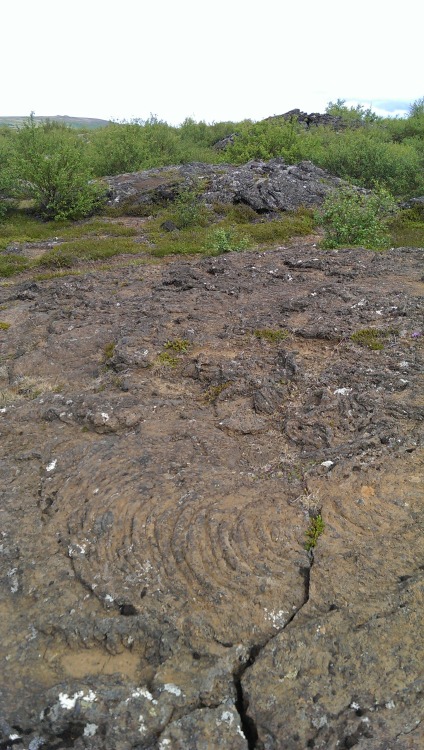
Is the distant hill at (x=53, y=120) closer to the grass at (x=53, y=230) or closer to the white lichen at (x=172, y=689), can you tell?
the grass at (x=53, y=230)

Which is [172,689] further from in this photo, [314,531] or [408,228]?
[408,228]

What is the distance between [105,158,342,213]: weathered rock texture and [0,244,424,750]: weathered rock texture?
19190 mm

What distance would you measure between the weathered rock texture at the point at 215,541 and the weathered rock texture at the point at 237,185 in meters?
Answer: 19.2

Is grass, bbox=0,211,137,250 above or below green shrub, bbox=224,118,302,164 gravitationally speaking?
below

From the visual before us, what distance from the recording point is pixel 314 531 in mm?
4539

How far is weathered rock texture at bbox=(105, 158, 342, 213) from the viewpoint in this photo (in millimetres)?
26156

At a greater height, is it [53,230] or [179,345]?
[53,230]

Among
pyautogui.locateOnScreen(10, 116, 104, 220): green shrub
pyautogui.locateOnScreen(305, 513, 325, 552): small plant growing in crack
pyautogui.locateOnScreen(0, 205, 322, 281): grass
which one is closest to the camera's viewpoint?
pyautogui.locateOnScreen(305, 513, 325, 552): small plant growing in crack

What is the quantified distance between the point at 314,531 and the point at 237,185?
25.5 meters

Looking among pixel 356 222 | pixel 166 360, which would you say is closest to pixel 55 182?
pixel 356 222

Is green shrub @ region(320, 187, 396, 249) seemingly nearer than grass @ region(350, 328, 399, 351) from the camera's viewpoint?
No

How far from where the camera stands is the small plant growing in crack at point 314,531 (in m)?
4.41

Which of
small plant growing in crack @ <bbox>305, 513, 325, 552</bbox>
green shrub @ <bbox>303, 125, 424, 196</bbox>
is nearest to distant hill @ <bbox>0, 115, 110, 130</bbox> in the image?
green shrub @ <bbox>303, 125, 424, 196</bbox>

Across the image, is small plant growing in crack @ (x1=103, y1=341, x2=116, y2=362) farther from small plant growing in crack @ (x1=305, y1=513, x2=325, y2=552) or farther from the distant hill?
the distant hill
